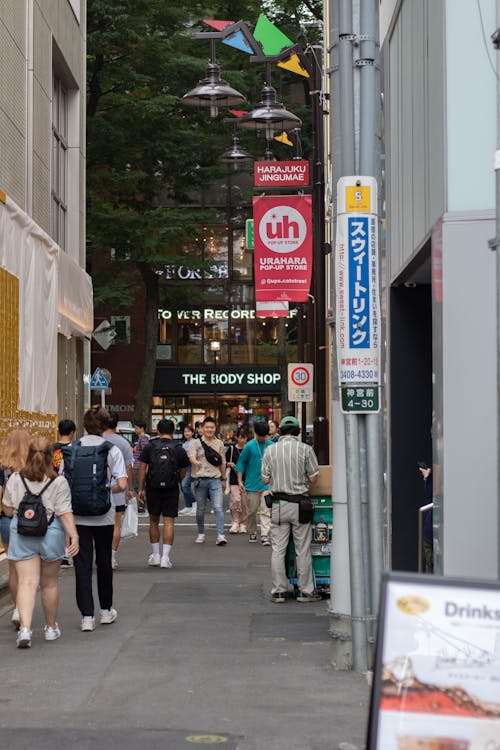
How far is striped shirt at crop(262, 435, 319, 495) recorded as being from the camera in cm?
1313

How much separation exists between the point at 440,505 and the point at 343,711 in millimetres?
1469

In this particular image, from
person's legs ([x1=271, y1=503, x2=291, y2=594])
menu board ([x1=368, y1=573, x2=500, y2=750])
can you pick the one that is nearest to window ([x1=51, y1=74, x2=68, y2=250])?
person's legs ([x1=271, y1=503, x2=291, y2=594])

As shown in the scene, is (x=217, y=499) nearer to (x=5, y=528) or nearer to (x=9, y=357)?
(x=9, y=357)

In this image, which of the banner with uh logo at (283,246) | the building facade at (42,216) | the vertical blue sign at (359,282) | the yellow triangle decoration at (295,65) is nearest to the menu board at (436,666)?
the vertical blue sign at (359,282)

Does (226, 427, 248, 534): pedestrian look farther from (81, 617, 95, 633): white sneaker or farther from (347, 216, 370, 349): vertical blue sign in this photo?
(347, 216, 370, 349): vertical blue sign

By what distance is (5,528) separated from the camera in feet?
37.6

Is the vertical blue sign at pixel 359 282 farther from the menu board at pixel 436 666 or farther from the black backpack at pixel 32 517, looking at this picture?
the menu board at pixel 436 666

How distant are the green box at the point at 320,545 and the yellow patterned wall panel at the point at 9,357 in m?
4.92

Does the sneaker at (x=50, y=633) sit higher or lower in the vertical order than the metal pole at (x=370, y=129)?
lower

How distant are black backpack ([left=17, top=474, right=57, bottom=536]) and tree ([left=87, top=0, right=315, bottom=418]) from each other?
95.0 feet

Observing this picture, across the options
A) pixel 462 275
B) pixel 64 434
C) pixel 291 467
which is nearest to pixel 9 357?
pixel 64 434

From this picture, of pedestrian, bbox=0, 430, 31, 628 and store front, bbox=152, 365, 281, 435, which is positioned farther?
store front, bbox=152, 365, 281, 435

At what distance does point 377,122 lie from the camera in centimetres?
952

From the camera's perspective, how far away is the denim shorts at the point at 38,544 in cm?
1064
